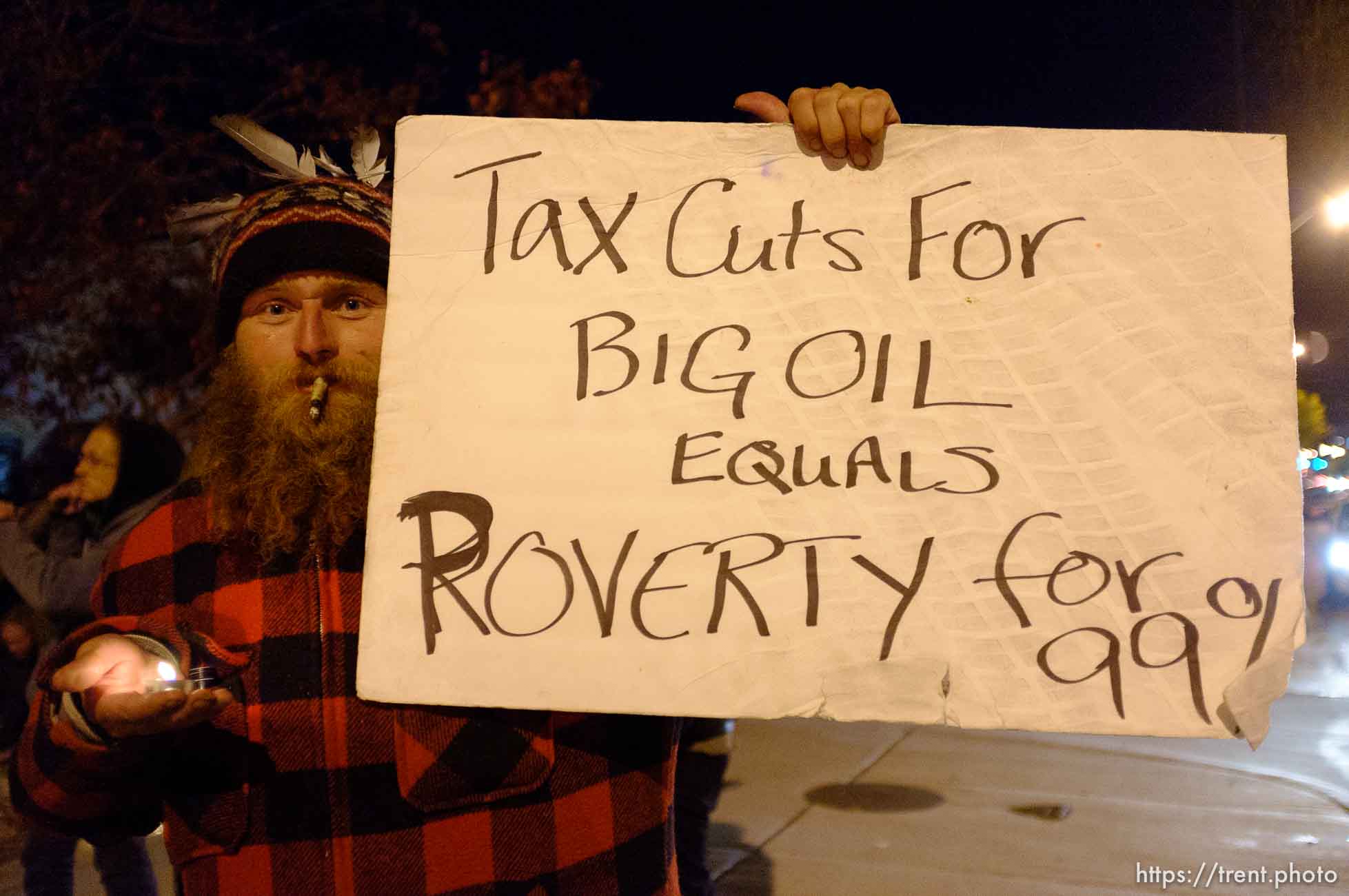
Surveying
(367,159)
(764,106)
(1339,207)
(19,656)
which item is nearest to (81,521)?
(19,656)

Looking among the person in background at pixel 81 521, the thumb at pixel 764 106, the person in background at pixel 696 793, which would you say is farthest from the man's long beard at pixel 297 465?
the person in background at pixel 81 521

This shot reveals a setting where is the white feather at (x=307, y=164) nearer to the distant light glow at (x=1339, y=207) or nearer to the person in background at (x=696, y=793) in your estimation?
the person in background at (x=696, y=793)

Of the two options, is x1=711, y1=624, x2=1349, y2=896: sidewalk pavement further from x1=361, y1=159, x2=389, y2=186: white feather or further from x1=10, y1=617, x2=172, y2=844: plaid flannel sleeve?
x1=361, y1=159, x2=389, y2=186: white feather

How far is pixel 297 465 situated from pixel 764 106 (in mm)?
926

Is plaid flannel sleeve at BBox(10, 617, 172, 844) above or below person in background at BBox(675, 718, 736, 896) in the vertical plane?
above

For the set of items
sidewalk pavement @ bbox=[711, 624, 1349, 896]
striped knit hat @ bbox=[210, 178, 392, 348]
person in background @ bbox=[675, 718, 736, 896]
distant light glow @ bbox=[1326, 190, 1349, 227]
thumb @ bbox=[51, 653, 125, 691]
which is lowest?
sidewalk pavement @ bbox=[711, 624, 1349, 896]

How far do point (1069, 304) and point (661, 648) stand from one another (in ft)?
2.42

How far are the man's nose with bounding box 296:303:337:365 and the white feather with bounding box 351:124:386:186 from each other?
38 cm

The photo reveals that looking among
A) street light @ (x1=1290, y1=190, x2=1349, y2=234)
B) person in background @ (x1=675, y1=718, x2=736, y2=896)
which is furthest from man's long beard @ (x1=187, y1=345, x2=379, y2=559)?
street light @ (x1=1290, y1=190, x2=1349, y2=234)

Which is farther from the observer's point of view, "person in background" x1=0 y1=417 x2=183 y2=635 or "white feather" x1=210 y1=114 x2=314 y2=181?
"person in background" x1=0 y1=417 x2=183 y2=635

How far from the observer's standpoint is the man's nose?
1.70 m

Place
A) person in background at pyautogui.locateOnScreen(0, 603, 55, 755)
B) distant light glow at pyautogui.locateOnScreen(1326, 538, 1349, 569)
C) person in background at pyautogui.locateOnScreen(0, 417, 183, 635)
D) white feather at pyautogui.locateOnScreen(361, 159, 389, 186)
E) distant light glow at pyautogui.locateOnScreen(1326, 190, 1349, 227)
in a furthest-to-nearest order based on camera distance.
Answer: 1. distant light glow at pyautogui.locateOnScreen(1326, 538, 1349, 569)
2. distant light glow at pyautogui.locateOnScreen(1326, 190, 1349, 227)
3. person in background at pyautogui.locateOnScreen(0, 603, 55, 755)
4. person in background at pyautogui.locateOnScreen(0, 417, 183, 635)
5. white feather at pyautogui.locateOnScreen(361, 159, 389, 186)

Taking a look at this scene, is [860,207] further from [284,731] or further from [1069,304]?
Result: [284,731]

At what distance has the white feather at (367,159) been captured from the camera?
2002 mm
